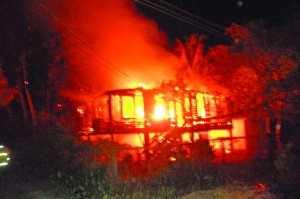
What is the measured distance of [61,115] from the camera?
80.5ft

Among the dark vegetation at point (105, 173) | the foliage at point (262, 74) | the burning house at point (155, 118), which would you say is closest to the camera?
the dark vegetation at point (105, 173)

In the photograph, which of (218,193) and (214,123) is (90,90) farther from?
(218,193)

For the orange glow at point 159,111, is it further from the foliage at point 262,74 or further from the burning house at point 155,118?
the foliage at point 262,74

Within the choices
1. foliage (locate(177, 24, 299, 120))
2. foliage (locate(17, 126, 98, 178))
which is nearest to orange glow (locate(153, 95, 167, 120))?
foliage (locate(177, 24, 299, 120))

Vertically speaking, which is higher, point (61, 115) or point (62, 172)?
point (61, 115)

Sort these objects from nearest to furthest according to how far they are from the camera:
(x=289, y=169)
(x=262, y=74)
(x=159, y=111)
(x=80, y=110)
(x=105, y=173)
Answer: (x=289, y=169) < (x=105, y=173) < (x=262, y=74) < (x=159, y=111) < (x=80, y=110)

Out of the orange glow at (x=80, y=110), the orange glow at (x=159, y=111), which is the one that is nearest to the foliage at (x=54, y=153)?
the orange glow at (x=159, y=111)

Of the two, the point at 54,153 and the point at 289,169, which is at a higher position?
the point at 54,153

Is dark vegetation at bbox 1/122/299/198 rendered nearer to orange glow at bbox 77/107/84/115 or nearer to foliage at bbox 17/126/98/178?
foliage at bbox 17/126/98/178

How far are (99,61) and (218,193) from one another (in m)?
17.5

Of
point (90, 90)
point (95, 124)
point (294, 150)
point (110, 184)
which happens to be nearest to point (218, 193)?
point (294, 150)

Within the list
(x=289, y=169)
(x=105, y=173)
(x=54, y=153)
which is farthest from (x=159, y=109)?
(x=289, y=169)

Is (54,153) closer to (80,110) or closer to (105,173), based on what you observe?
(105,173)

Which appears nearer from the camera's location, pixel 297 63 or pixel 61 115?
pixel 297 63
